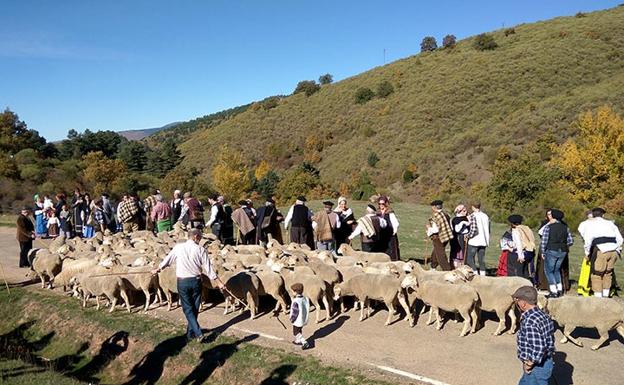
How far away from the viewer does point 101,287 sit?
484 inches

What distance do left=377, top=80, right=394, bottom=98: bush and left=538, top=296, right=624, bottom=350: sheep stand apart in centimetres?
7355

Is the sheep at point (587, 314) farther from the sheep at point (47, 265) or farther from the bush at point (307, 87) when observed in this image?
the bush at point (307, 87)

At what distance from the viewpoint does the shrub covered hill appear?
2105 inches

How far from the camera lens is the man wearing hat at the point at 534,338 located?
5848 millimetres

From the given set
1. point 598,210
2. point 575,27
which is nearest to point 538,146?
point 575,27

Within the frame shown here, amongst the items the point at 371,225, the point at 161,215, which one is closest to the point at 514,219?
the point at 371,225

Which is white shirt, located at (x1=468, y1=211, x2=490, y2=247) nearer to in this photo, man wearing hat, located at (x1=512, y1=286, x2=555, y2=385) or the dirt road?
the dirt road

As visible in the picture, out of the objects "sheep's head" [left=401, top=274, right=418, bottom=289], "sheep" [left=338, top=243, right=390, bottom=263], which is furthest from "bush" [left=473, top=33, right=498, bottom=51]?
"sheep's head" [left=401, top=274, right=418, bottom=289]

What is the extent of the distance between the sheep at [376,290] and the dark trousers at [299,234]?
4.44m

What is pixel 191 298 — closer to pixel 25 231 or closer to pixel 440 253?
pixel 440 253

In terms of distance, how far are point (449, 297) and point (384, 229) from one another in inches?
168

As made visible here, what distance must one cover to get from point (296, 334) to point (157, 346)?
3.05m

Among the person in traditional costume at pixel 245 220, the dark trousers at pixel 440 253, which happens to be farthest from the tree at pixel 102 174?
the dark trousers at pixel 440 253

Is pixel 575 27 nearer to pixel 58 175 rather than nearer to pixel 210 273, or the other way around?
pixel 58 175
